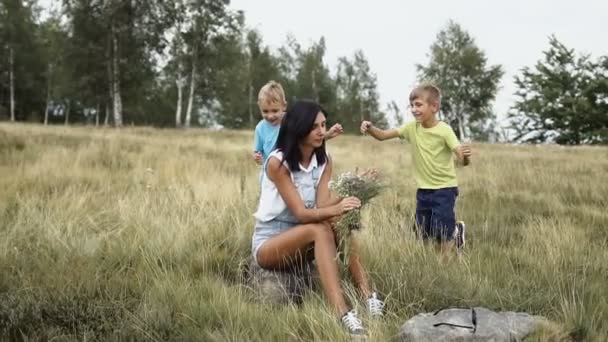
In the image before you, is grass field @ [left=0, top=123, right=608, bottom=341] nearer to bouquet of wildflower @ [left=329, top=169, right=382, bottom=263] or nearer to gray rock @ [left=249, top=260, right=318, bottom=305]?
gray rock @ [left=249, top=260, right=318, bottom=305]

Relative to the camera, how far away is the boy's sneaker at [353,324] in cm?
281

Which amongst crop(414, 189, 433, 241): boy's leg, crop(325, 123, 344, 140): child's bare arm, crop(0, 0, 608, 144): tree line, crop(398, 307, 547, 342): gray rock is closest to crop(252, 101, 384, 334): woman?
crop(325, 123, 344, 140): child's bare arm

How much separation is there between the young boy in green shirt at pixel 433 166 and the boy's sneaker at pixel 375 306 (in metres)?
1.36

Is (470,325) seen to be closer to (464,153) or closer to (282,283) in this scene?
(282,283)

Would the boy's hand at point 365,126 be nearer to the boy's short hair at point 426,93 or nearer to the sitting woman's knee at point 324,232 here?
the boy's short hair at point 426,93

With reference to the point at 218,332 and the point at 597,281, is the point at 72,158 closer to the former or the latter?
the point at 218,332

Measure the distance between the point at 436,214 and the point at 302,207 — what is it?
1.52 meters

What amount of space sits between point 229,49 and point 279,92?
27.8 meters

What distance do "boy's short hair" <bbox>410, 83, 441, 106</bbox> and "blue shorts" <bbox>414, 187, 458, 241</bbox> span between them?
727 millimetres

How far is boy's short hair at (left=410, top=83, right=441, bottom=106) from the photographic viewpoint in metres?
4.50

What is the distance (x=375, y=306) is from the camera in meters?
3.08

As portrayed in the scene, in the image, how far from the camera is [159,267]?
3695 mm

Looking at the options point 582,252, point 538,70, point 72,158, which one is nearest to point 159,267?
point 582,252

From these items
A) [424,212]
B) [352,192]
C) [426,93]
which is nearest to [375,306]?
[352,192]
